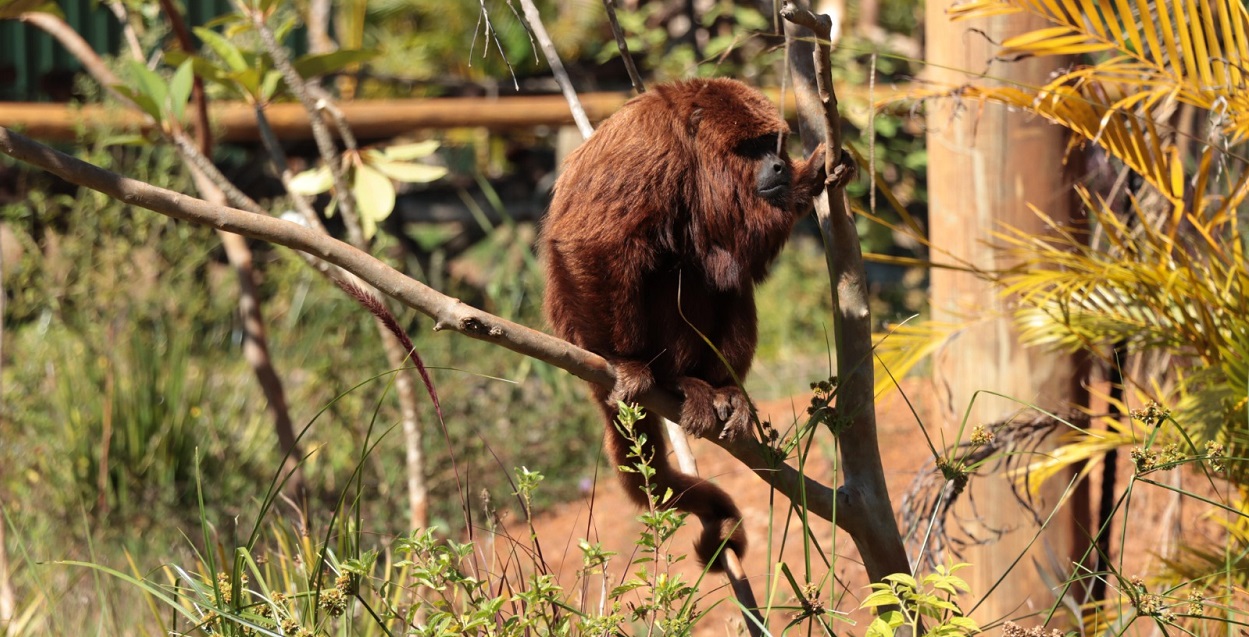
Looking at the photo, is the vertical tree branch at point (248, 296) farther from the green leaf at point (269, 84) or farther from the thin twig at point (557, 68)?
the thin twig at point (557, 68)

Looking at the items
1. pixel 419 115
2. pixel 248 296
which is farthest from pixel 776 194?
pixel 419 115

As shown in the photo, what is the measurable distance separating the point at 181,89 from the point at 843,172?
2.13 m

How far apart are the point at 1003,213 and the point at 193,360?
421 cm

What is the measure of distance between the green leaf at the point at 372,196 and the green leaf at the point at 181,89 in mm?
557

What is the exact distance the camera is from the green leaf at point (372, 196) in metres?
3.48

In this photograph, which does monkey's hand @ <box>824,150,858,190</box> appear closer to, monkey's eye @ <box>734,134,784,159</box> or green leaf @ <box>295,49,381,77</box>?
monkey's eye @ <box>734,134,784,159</box>

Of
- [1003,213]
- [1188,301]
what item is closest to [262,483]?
[1003,213]

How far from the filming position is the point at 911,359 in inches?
145

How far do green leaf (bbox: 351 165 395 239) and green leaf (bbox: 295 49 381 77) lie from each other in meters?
0.34

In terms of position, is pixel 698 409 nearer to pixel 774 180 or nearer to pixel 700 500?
pixel 700 500

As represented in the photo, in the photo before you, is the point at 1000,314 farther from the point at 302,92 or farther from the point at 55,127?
the point at 55,127

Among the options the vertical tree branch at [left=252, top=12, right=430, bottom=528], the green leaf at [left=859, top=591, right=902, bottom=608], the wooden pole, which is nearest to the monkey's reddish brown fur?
the green leaf at [left=859, top=591, right=902, bottom=608]

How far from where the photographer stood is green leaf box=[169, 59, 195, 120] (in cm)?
328

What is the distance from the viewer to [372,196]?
11.5 feet
